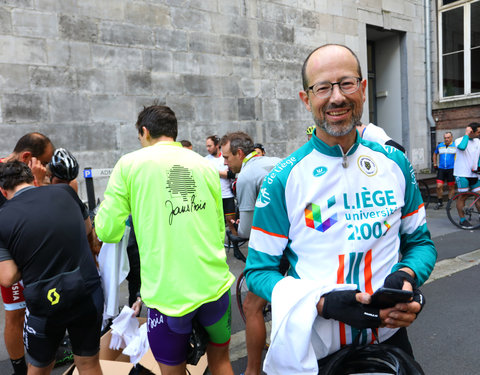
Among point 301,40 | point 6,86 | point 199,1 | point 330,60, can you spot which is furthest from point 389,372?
point 301,40

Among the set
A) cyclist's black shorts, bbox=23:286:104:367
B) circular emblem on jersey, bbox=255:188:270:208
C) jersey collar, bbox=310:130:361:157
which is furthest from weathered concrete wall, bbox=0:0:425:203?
jersey collar, bbox=310:130:361:157

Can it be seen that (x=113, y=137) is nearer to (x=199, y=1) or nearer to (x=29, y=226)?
(x=199, y=1)

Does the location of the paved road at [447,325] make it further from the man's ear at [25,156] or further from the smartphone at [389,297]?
the smartphone at [389,297]

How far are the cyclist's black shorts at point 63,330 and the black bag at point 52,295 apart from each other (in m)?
0.06

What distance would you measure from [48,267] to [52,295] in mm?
161

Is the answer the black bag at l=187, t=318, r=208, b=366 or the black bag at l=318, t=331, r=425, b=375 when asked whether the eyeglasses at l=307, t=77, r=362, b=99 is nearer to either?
the black bag at l=318, t=331, r=425, b=375

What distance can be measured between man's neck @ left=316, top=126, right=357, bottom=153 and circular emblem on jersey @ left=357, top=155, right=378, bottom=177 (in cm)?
7

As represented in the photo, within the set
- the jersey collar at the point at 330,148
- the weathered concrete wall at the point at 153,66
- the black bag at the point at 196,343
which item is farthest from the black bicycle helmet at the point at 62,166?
the weathered concrete wall at the point at 153,66

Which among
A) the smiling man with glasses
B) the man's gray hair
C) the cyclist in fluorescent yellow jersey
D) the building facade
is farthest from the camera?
the building facade

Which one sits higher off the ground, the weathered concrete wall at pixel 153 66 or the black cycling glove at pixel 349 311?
the weathered concrete wall at pixel 153 66

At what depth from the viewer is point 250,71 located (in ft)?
29.9

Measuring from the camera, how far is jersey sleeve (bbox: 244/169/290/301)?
1562 millimetres

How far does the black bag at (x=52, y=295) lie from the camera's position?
7.66 feet

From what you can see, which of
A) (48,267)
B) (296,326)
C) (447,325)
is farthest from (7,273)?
(447,325)
